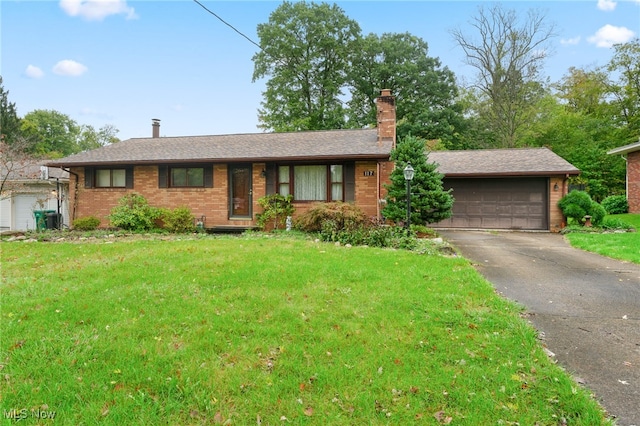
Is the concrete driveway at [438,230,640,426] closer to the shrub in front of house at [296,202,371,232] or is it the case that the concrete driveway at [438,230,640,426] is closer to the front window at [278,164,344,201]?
the shrub in front of house at [296,202,371,232]

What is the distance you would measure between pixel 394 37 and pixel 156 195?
77.5 ft

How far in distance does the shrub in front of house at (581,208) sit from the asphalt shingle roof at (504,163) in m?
0.98

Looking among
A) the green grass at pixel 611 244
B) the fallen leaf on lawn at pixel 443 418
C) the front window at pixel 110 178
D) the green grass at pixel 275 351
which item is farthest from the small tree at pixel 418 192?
the front window at pixel 110 178

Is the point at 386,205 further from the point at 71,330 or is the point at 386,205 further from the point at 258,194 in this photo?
the point at 71,330

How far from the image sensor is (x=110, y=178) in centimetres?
1368

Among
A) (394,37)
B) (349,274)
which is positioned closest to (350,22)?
(394,37)

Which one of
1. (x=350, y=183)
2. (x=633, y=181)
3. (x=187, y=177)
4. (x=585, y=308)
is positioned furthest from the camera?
(x=633, y=181)

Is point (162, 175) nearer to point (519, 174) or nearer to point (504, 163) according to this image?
point (519, 174)

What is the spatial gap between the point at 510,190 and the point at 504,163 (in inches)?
49.3

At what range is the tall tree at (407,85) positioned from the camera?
88.4 feet

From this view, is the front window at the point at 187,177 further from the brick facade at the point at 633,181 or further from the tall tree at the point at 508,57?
the tall tree at the point at 508,57

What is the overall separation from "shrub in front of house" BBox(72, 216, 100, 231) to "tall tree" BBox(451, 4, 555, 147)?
82.2 feet

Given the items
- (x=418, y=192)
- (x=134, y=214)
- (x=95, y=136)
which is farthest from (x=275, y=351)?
(x=95, y=136)

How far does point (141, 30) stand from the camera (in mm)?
11664
